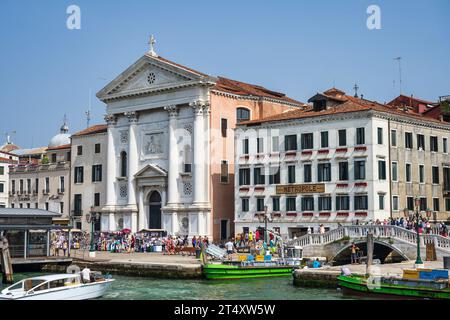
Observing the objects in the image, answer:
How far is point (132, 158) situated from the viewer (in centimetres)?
5703

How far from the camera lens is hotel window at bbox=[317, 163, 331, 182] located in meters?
45.0

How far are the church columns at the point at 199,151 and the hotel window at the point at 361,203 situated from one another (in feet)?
42.7

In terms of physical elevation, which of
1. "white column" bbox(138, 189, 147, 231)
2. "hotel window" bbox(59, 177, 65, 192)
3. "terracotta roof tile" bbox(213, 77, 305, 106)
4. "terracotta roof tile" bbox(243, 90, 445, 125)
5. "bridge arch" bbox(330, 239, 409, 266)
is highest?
"terracotta roof tile" bbox(213, 77, 305, 106)

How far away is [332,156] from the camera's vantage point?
44.8 meters

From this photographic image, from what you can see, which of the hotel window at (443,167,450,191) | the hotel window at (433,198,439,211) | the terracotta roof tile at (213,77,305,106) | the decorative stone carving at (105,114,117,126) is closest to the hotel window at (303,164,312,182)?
the hotel window at (433,198,439,211)

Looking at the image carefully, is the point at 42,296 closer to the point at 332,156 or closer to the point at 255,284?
the point at 255,284

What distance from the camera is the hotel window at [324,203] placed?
147 feet

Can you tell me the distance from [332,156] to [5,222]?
782 inches

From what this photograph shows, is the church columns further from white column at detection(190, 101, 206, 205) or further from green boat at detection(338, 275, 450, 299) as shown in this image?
green boat at detection(338, 275, 450, 299)

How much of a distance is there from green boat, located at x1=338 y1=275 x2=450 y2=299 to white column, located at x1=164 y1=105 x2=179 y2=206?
2779cm

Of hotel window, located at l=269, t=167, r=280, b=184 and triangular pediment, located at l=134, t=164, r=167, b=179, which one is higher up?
triangular pediment, located at l=134, t=164, r=167, b=179

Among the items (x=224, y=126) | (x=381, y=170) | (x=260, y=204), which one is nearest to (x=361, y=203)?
(x=381, y=170)

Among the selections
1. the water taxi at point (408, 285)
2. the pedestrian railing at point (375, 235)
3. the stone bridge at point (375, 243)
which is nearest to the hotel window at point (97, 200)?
the pedestrian railing at point (375, 235)
